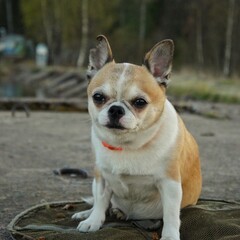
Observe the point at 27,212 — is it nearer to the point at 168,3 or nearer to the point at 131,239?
the point at 131,239

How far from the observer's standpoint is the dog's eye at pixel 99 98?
416 centimetres

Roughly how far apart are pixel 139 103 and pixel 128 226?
40.5 inches

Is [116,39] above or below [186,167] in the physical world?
below

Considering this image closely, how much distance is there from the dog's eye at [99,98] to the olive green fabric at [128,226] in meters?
0.96

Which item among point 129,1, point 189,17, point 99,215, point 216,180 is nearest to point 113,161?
point 99,215

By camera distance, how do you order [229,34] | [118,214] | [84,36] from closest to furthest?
1. [118,214]
2. [229,34]
3. [84,36]

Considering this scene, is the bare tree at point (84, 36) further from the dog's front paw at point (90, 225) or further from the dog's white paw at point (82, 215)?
the dog's front paw at point (90, 225)

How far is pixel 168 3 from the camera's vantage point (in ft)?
132

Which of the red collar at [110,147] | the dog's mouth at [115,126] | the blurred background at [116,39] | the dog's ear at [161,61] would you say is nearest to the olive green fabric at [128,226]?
the red collar at [110,147]

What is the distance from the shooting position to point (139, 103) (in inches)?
163

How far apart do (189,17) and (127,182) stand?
33.7 m

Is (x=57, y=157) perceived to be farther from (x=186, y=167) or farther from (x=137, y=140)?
(x=137, y=140)

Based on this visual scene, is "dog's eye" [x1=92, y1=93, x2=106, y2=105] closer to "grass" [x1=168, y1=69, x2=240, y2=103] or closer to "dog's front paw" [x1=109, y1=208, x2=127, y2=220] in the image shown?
"dog's front paw" [x1=109, y1=208, x2=127, y2=220]

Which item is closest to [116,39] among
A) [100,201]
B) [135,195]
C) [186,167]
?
[186,167]
